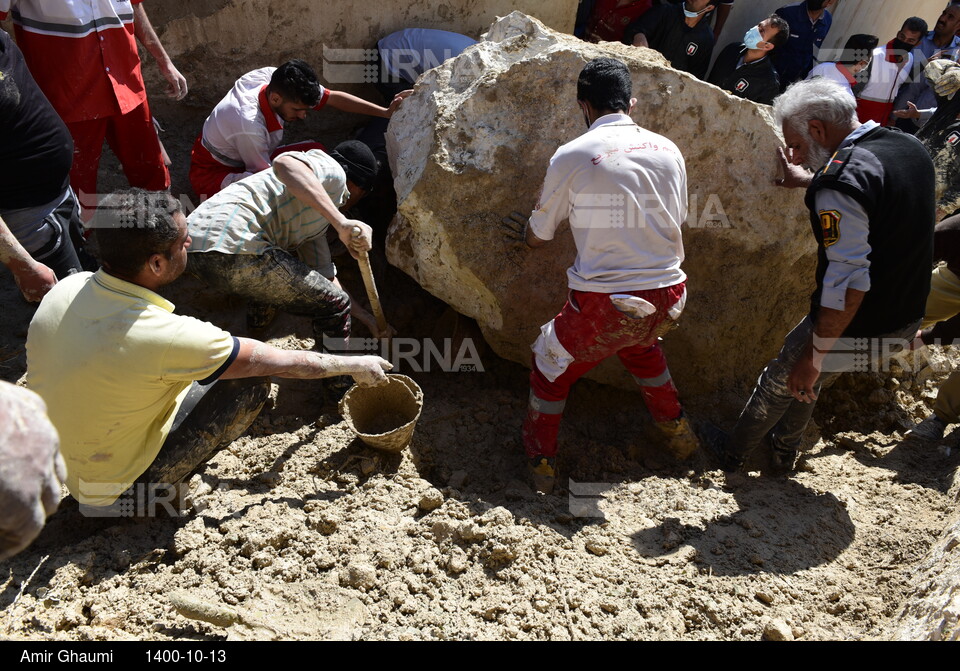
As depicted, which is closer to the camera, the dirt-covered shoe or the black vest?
the black vest

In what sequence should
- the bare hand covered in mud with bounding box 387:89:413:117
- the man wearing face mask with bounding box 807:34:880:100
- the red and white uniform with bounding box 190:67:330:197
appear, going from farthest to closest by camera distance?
the man wearing face mask with bounding box 807:34:880:100 → the bare hand covered in mud with bounding box 387:89:413:117 → the red and white uniform with bounding box 190:67:330:197

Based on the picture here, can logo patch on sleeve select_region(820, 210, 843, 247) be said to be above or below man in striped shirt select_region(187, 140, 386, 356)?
above

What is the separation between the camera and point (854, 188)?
2336mm

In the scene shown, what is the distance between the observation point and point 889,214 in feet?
7.88

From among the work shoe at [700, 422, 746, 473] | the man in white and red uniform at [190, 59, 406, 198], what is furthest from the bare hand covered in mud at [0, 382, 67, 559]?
the work shoe at [700, 422, 746, 473]

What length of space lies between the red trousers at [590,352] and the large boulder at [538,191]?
470mm

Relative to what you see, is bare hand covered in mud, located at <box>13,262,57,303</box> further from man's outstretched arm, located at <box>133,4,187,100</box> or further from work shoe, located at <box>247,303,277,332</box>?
man's outstretched arm, located at <box>133,4,187,100</box>

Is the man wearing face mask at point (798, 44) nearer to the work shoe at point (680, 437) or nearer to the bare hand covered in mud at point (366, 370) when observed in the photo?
the work shoe at point (680, 437)

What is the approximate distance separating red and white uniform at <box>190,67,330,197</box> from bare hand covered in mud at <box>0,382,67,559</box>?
2630 mm

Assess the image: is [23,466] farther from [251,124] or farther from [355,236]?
[251,124]

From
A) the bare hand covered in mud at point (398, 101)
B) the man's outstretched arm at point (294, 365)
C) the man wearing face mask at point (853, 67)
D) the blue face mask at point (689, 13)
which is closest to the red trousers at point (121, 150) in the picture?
the bare hand covered in mud at point (398, 101)

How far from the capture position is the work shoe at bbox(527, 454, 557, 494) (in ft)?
9.70

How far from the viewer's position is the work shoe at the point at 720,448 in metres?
3.18
